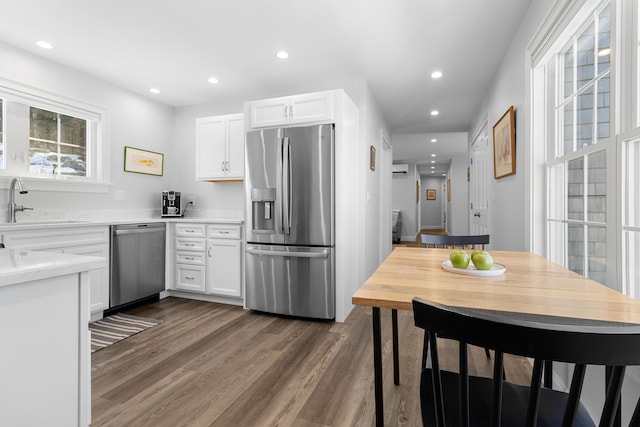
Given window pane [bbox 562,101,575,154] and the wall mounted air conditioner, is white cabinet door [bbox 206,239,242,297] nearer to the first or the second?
window pane [bbox 562,101,575,154]

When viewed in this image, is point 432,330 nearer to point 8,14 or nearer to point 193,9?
point 193,9

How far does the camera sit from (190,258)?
363 cm

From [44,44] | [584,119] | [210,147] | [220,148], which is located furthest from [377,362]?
[44,44]

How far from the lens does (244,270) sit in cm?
330

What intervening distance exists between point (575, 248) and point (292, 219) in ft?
6.86

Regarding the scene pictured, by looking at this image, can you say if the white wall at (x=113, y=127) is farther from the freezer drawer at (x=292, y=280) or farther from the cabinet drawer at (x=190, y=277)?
the freezer drawer at (x=292, y=280)

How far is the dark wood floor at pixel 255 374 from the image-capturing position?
1613 millimetres

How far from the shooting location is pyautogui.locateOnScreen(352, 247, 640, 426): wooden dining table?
872mm

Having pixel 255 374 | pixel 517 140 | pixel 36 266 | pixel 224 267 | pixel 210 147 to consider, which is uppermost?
pixel 210 147

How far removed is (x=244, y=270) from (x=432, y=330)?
2841 millimetres

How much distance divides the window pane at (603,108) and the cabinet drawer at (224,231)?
295cm

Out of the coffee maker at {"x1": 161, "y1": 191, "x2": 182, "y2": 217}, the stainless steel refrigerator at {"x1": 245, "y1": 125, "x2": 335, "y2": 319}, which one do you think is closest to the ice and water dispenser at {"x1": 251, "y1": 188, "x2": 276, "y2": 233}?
the stainless steel refrigerator at {"x1": 245, "y1": 125, "x2": 335, "y2": 319}

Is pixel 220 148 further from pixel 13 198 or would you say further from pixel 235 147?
pixel 13 198

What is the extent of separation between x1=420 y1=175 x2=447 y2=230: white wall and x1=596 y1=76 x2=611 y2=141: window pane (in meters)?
13.5
